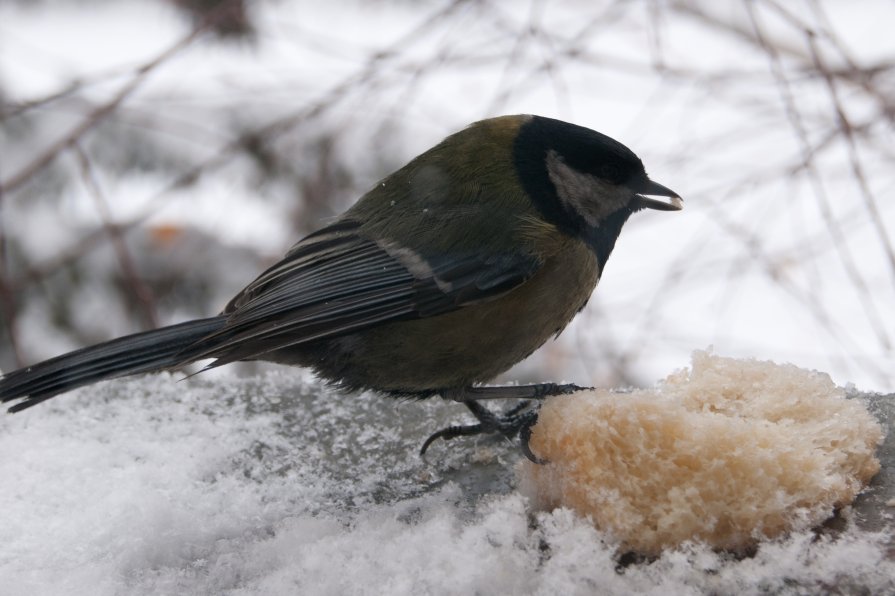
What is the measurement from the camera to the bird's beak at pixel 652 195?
2.46m

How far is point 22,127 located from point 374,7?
2076 mm

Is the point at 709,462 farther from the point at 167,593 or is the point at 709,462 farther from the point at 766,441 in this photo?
the point at 167,593

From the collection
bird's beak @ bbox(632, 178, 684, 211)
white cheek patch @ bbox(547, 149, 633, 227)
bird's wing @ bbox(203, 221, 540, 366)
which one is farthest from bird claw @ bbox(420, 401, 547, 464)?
bird's beak @ bbox(632, 178, 684, 211)

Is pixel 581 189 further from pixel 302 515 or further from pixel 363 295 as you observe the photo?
pixel 302 515

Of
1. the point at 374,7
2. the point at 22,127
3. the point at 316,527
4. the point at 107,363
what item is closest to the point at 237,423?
the point at 107,363

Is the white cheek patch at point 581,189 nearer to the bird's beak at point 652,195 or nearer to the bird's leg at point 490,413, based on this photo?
the bird's beak at point 652,195

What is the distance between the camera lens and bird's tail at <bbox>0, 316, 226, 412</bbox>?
6.82 ft

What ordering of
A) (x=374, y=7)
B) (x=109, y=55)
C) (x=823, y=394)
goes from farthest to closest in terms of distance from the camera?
(x=109, y=55)
(x=374, y=7)
(x=823, y=394)

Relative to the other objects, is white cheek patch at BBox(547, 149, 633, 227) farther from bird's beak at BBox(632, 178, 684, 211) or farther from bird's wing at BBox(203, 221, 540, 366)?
bird's wing at BBox(203, 221, 540, 366)

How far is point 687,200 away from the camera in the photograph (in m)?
3.61

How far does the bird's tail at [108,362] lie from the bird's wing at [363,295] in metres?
0.10

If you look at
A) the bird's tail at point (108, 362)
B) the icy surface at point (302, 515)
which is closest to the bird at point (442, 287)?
the bird's tail at point (108, 362)

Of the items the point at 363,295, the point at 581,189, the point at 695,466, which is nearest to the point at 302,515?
the point at 363,295

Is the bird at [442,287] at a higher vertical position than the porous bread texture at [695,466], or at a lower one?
higher
